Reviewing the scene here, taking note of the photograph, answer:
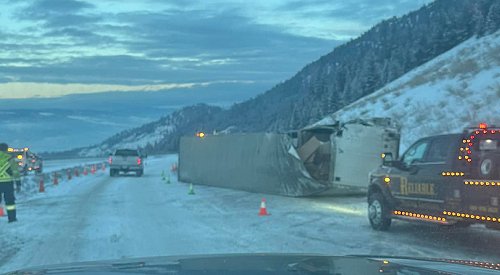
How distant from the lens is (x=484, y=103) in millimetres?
49875

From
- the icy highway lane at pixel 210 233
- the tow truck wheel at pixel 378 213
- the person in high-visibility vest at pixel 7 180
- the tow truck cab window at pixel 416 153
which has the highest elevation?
the tow truck cab window at pixel 416 153

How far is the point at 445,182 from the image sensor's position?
11.0 m

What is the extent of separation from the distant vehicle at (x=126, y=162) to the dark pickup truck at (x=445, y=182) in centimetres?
2856

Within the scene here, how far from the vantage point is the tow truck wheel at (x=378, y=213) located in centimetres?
1284

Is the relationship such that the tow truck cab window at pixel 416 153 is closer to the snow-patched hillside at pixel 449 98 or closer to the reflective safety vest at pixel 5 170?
the reflective safety vest at pixel 5 170

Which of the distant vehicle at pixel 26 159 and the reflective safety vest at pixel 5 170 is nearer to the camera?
the reflective safety vest at pixel 5 170

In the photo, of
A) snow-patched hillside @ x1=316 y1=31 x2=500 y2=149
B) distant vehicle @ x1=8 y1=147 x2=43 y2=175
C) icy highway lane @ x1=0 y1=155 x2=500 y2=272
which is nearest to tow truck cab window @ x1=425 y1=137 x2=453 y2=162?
icy highway lane @ x1=0 y1=155 x2=500 y2=272

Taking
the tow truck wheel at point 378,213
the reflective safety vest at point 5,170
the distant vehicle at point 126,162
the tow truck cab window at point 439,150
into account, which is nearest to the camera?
the tow truck cab window at point 439,150

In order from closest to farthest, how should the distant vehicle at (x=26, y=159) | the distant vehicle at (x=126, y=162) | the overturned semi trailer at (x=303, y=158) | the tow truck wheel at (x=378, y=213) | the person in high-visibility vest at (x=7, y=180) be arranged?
the tow truck wheel at (x=378, y=213) → the person in high-visibility vest at (x=7, y=180) → the overturned semi trailer at (x=303, y=158) → the distant vehicle at (x=126, y=162) → the distant vehicle at (x=26, y=159)

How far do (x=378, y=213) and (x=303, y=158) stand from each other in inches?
397

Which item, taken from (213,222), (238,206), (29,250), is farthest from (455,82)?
(29,250)

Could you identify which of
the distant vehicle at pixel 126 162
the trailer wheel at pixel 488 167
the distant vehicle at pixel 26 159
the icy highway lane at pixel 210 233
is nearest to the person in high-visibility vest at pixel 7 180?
the icy highway lane at pixel 210 233

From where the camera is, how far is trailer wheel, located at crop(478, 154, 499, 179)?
1000 centimetres

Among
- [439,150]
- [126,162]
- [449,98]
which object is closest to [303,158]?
[439,150]
